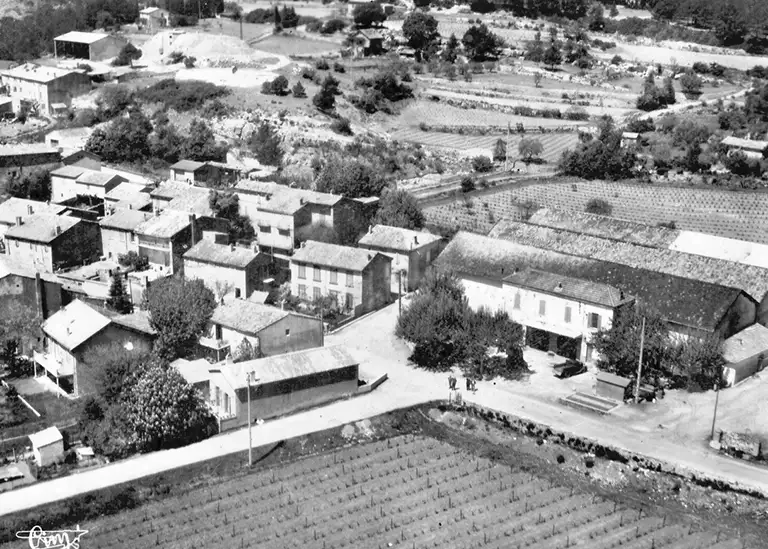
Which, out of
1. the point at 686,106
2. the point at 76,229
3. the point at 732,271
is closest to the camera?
the point at 732,271

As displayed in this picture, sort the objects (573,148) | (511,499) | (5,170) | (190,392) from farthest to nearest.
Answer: (573,148)
(5,170)
(190,392)
(511,499)

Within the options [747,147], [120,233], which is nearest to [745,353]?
[120,233]

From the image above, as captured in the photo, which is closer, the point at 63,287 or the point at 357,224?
the point at 63,287

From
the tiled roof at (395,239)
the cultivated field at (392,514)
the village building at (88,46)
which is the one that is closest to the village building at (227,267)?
the tiled roof at (395,239)

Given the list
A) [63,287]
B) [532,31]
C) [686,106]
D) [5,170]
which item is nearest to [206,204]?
[63,287]

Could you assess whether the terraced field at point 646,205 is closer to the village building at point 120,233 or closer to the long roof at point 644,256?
the long roof at point 644,256

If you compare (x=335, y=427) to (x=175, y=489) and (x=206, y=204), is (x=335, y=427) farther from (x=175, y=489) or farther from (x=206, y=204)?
(x=206, y=204)

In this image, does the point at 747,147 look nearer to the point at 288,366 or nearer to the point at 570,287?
the point at 570,287
